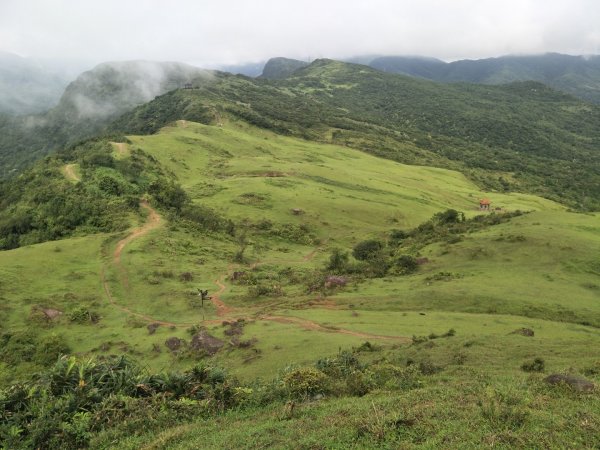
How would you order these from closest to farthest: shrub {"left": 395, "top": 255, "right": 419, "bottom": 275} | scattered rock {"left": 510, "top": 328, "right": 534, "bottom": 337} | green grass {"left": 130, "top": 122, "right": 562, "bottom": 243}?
scattered rock {"left": 510, "top": 328, "right": 534, "bottom": 337}, shrub {"left": 395, "top": 255, "right": 419, "bottom": 275}, green grass {"left": 130, "top": 122, "right": 562, "bottom": 243}

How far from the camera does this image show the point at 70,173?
Answer: 2908 inches

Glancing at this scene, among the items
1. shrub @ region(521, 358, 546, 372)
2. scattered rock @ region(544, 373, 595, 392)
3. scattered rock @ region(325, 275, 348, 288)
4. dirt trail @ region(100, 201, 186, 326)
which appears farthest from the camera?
scattered rock @ region(325, 275, 348, 288)

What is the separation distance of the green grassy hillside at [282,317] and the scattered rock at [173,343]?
107mm

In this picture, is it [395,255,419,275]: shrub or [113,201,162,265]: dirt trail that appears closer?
[395,255,419,275]: shrub

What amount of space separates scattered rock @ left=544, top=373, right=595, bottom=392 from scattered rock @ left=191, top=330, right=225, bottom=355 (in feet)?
63.7

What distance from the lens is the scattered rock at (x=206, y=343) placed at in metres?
28.8

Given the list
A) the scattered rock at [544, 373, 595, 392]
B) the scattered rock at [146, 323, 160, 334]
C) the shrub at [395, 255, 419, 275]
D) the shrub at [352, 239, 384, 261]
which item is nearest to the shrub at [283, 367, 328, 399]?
the scattered rock at [544, 373, 595, 392]

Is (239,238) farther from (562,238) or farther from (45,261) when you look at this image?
(562,238)

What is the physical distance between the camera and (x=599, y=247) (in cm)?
4191

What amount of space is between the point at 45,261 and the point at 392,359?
38578mm

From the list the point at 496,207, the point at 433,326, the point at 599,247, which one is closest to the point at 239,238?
the point at 433,326

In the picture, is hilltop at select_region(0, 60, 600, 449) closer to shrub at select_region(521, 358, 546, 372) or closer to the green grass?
shrub at select_region(521, 358, 546, 372)

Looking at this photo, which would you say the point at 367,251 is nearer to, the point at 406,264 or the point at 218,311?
the point at 406,264

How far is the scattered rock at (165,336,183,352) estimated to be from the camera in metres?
30.0
